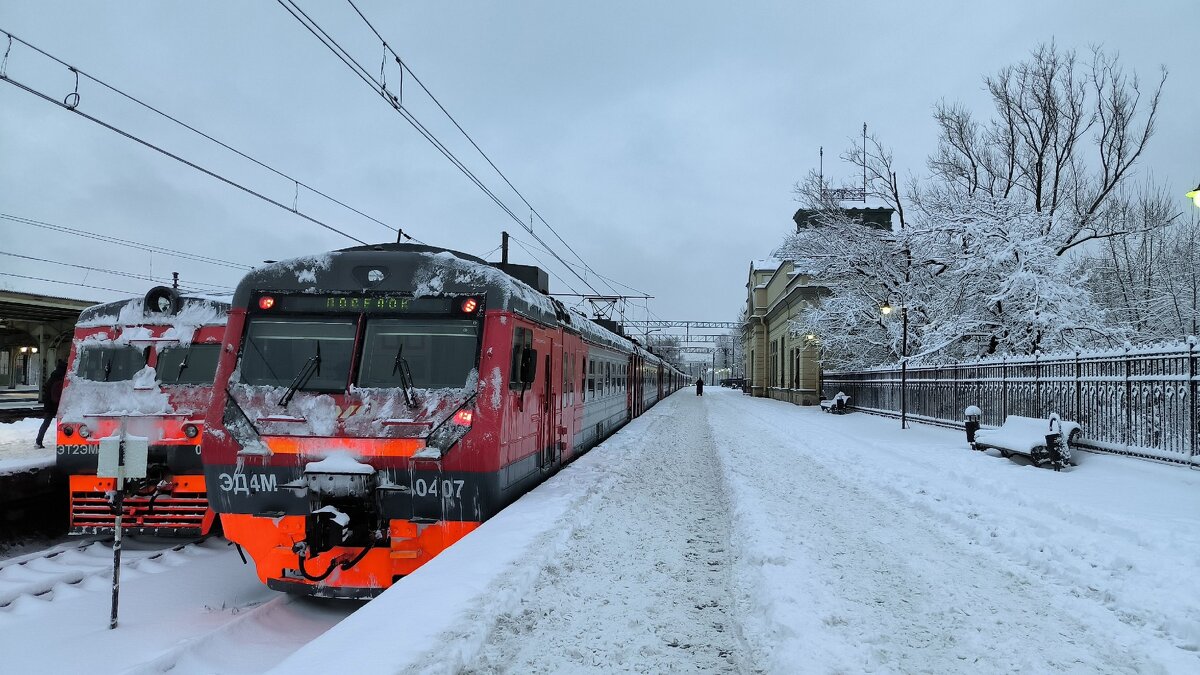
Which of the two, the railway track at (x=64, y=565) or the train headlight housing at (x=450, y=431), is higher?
the train headlight housing at (x=450, y=431)

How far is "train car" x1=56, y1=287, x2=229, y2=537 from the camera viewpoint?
8109 mm

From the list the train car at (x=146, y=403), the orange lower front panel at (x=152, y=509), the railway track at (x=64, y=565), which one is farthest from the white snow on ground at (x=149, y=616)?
the train car at (x=146, y=403)

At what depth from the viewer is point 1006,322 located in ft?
66.7

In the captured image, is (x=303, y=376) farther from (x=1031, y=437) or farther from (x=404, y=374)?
(x=1031, y=437)

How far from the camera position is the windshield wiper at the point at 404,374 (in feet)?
19.6

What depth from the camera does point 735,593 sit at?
4949 millimetres

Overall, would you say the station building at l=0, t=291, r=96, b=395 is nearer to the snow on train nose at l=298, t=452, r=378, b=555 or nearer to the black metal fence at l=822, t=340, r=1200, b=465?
the snow on train nose at l=298, t=452, r=378, b=555

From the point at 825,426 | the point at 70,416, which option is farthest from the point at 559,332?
the point at 825,426

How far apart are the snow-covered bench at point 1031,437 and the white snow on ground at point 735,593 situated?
0.70 m

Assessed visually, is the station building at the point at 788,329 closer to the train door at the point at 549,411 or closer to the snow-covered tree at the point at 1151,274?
the snow-covered tree at the point at 1151,274

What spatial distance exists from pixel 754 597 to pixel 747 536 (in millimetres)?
1719

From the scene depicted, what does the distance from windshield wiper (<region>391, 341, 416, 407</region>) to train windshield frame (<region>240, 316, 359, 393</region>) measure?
0.42 meters

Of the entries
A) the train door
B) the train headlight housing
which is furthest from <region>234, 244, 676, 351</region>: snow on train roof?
the train door

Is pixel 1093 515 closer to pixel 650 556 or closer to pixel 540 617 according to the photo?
pixel 650 556
